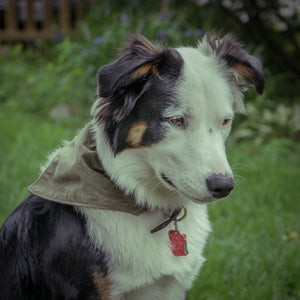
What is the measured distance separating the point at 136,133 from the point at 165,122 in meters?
0.16

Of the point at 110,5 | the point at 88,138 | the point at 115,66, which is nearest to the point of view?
the point at 115,66

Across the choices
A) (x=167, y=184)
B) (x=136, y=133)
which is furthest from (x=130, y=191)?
(x=136, y=133)

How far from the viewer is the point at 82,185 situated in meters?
2.01

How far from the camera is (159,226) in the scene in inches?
82.6

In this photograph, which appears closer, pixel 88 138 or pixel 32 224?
pixel 32 224

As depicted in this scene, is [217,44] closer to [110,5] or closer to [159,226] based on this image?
[159,226]

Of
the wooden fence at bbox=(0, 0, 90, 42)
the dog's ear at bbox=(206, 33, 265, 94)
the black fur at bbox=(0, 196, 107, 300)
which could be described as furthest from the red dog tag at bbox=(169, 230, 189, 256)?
the wooden fence at bbox=(0, 0, 90, 42)

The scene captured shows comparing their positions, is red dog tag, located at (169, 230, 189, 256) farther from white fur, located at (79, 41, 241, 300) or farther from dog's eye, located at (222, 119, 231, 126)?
dog's eye, located at (222, 119, 231, 126)

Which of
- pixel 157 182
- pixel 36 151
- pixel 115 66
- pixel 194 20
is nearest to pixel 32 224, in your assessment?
pixel 157 182

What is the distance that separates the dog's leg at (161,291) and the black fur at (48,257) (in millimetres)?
219

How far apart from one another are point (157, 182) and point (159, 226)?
234mm

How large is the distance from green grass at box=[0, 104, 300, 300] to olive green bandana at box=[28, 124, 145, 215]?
2.63ft

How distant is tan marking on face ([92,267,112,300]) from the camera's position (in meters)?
1.96

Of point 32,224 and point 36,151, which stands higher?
point 32,224
